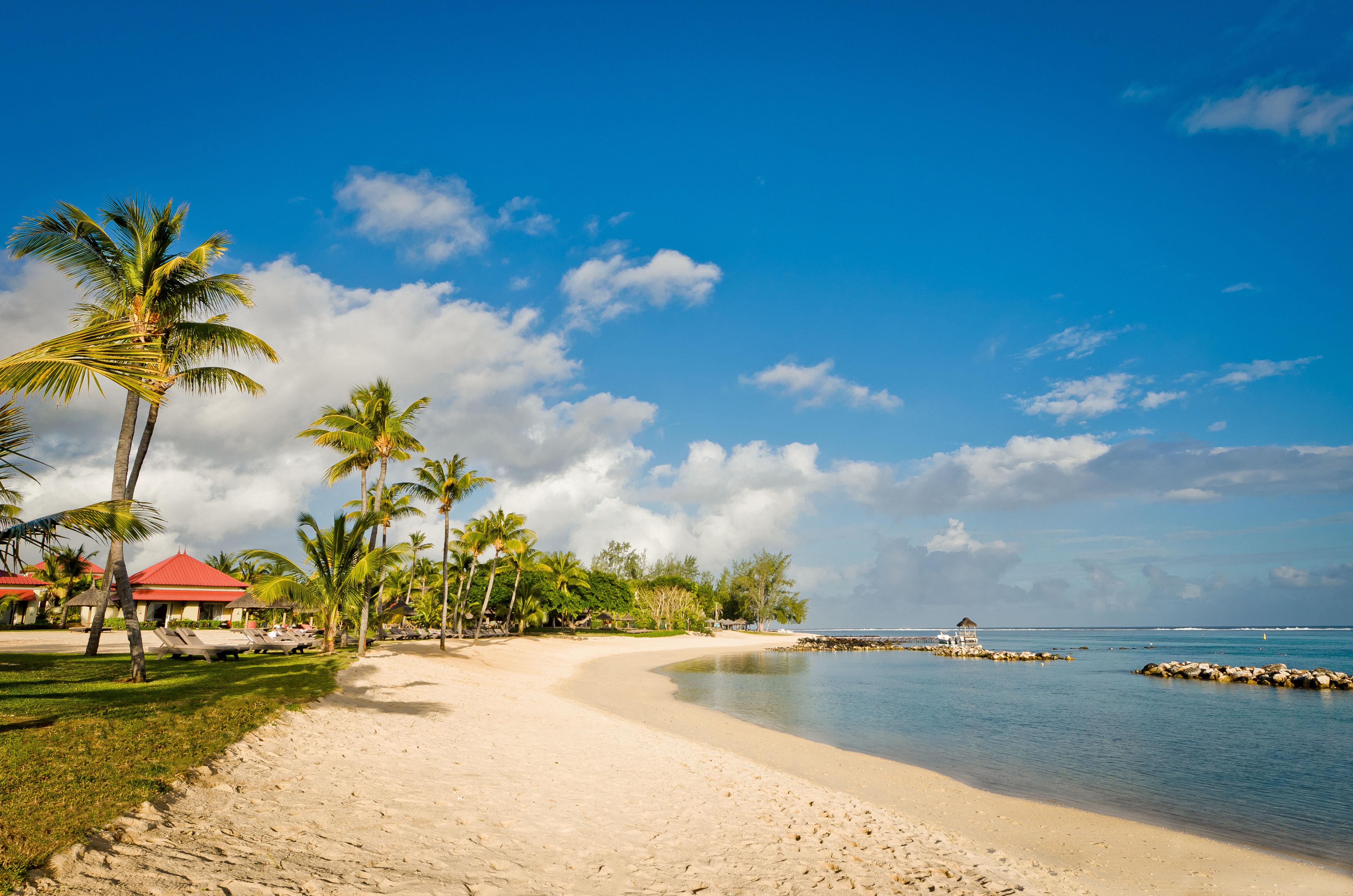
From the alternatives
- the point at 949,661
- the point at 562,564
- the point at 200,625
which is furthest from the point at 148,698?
the point at 949,661

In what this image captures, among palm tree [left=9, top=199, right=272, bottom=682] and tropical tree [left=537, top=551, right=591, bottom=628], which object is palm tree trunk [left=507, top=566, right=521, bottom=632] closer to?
tropical tree [left=537, top=551, right=591, bottom=628]

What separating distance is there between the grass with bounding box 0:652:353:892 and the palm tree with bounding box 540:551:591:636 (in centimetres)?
4479

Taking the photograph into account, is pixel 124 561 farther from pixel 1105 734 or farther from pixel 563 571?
pixel 563 571

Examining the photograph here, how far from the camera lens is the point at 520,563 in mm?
50188

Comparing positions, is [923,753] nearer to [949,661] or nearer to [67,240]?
[67,240]

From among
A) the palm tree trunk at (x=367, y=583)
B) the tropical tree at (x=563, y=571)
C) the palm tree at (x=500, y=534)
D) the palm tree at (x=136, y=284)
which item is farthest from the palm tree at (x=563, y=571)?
the palm tree at (x=136, y=284)

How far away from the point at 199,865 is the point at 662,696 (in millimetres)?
22133

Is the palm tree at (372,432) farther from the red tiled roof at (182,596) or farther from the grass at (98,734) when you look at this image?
the red tiled roof at (182,596)

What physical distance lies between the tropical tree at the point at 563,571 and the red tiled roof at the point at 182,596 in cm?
2332

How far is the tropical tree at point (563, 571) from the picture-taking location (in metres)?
62.2

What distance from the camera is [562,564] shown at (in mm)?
62938

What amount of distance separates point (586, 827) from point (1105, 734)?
1998 centimetres

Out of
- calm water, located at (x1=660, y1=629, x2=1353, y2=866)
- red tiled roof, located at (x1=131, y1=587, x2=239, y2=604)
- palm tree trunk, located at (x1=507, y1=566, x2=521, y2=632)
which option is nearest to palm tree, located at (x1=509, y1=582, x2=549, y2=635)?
palm tree trunk, located at (x1=507, y1=566, x2=521, y2=632)

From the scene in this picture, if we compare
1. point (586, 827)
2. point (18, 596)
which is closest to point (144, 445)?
point (586, 827)
